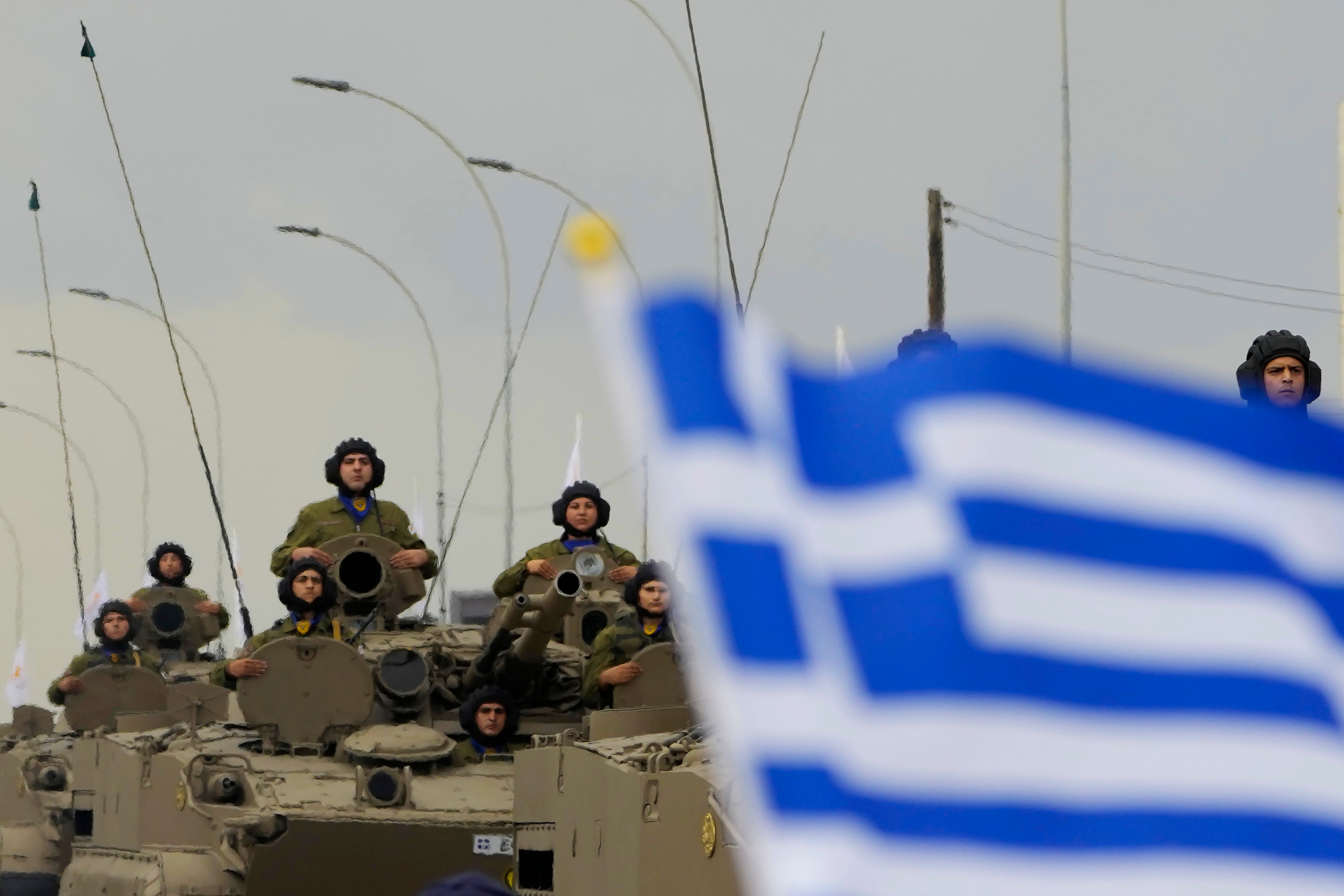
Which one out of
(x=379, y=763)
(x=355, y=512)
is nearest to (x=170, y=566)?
(x=355, y=512)

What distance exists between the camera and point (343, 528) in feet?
62.0

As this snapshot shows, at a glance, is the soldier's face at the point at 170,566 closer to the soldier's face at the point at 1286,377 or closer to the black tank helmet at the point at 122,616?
the black tank helmet at the point at 122,616

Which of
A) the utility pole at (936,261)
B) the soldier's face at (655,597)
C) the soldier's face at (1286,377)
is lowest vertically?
the soldier's face at (655,597)

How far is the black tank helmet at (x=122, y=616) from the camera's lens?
25.1 m

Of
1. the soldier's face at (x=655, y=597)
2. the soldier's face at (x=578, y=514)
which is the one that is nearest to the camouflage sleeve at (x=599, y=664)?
the soldier's face at (x=655, y=597)

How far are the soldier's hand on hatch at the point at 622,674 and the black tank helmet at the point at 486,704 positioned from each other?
99cm

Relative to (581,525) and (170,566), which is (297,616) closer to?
(581,525)

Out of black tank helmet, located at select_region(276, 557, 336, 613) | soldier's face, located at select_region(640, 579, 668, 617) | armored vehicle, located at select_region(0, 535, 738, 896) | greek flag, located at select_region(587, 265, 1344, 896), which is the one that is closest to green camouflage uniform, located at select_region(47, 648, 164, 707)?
armored vehicle, located at select_region(0, 535, 738, 896)

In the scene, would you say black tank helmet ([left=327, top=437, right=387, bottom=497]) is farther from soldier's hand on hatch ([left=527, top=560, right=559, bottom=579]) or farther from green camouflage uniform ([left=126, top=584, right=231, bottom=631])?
green camouflage uniform ([left=126, top=584, right=231, bottom=631])

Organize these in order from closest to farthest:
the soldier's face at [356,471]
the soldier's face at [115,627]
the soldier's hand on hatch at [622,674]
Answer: the soldier's hand on hatch at [622,674] → the soldier's face at [356,471] → the soldier's face at [115,627]

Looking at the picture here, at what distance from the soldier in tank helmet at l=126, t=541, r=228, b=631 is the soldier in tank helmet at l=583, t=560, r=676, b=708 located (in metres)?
14.9

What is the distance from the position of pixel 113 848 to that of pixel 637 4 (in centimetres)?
1011

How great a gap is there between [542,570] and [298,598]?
1.97 metres

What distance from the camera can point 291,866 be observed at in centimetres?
1541
